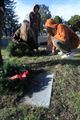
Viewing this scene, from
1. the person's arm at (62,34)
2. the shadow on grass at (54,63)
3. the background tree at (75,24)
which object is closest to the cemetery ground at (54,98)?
the shadow on grass at (54,63)

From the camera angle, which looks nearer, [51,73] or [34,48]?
[51,73]

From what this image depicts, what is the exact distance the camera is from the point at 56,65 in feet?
28.7

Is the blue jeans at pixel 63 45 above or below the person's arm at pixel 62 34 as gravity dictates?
below

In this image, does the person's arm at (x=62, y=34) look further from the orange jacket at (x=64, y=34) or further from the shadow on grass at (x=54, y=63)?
the shadow on grass at (x=54, y=63)

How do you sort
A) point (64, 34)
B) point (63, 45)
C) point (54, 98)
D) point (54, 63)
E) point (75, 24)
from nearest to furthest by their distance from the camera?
point (54, 98) → point (54, 63) → point (64, 34) → point (63, 45) → point (75, 24)

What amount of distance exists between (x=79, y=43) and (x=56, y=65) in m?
2.33

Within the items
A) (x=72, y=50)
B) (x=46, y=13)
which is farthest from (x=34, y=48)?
(x=46, y=13)

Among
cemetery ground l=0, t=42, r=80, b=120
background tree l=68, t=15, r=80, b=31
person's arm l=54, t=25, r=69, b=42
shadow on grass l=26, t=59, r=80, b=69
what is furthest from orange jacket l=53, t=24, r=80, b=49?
background tree l=68, t=15, r=80, b=31

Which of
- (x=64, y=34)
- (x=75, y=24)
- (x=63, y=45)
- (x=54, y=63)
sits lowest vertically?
(x=75, y=24)

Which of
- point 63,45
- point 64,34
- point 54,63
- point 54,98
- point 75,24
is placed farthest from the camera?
point 75,24

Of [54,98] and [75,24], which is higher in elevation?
A: [54,98]

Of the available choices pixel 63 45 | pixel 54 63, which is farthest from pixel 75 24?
pixel 54 63

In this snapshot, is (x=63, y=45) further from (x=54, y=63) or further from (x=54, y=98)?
(x=54, y=98)

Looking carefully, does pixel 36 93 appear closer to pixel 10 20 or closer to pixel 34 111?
pixel 34 111
